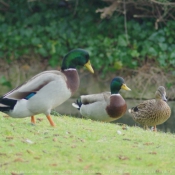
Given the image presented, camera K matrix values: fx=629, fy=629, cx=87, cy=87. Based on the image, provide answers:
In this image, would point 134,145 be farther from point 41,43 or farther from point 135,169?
point 41,43

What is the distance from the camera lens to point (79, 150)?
656 cm

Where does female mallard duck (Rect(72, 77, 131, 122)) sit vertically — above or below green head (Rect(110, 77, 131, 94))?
below

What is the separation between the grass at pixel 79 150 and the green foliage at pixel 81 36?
571 cm

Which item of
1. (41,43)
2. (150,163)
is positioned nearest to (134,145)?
(150,163)

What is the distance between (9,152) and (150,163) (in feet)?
4.68

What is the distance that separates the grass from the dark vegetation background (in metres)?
5.67

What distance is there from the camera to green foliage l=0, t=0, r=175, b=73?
44.7 ft

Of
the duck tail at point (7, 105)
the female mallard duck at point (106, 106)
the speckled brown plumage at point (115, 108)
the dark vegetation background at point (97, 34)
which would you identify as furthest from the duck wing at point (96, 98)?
the dark vegetation background at point (97, 34)

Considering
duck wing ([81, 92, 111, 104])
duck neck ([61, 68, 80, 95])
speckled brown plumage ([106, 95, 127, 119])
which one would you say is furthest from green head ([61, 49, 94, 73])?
duck wing ([81, 92, 111, 104])

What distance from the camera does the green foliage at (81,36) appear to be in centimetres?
1362

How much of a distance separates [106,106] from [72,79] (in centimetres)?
218

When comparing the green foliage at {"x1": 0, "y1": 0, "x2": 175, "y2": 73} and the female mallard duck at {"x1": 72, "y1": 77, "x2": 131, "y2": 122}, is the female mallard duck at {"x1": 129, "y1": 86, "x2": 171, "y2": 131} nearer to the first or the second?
the female mallard duck at {"x1": 72, "y1": 77, "x2": 131, "y2": 122}

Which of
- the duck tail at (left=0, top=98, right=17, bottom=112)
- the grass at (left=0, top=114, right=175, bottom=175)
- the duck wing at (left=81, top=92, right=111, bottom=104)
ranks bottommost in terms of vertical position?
the duck wing at (left=81, top=92, right=111, bottom=104)

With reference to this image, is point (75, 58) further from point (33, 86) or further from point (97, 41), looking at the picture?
point (97, 41)
